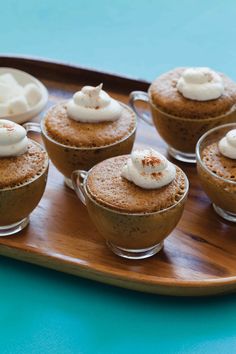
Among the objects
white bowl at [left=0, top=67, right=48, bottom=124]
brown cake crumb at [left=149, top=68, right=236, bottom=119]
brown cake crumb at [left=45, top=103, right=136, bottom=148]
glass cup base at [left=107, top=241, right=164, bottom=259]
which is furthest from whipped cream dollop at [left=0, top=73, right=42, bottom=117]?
glass cup base at [left=107, top=241, right=164, bottom=259]

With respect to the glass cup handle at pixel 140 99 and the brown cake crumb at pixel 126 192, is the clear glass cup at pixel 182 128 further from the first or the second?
the brown cake crumb at pixel 126 192

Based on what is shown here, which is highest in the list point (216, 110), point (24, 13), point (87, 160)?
point (216, 110)

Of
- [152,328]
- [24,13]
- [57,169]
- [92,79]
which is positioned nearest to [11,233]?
[57,169]

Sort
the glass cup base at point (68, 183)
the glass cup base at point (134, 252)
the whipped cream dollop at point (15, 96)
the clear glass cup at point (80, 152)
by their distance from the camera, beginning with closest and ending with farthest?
the glass cup base at point (134, 252), the clear glass cup at point (80, 152), the glass cup base at point (68, 183), the whipped cream dollop at point (15, 96)

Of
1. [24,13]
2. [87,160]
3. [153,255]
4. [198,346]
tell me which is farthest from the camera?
[24,13]

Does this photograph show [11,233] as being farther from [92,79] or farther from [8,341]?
[92,79]

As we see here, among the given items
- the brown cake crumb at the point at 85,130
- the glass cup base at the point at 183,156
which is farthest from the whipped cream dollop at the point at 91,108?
the glass cup base at the point at 183,156

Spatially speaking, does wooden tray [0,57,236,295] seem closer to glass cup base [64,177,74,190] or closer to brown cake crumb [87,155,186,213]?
glass cup base [64,177,74,190]
